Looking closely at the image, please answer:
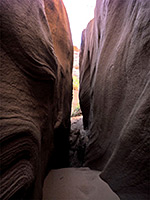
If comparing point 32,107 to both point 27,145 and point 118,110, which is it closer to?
point 27,145

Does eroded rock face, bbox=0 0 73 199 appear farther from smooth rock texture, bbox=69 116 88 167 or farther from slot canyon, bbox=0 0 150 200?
smooth rock texture, bbox=69 116 88 167

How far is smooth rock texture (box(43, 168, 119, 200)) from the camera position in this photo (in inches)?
55.6

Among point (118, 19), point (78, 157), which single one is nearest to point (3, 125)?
point (118, 19)

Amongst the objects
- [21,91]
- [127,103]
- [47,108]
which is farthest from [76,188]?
[21,91]

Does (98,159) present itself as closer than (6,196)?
No

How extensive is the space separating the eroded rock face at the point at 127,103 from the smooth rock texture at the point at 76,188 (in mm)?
119

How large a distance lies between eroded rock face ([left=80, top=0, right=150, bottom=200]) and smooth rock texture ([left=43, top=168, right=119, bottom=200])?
0.39 feet

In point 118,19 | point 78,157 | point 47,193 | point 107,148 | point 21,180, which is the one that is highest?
point 118,19

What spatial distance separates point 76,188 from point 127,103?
129 cm

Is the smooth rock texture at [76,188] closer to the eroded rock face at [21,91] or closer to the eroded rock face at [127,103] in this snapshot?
the eroded rock face at [127,103]

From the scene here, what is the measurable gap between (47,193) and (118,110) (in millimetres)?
1404

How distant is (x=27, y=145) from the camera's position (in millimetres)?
1068

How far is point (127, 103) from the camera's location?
1464 mm

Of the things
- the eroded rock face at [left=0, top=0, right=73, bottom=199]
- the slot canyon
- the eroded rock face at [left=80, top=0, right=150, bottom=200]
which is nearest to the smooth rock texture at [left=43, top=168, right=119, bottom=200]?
the slot canyon
